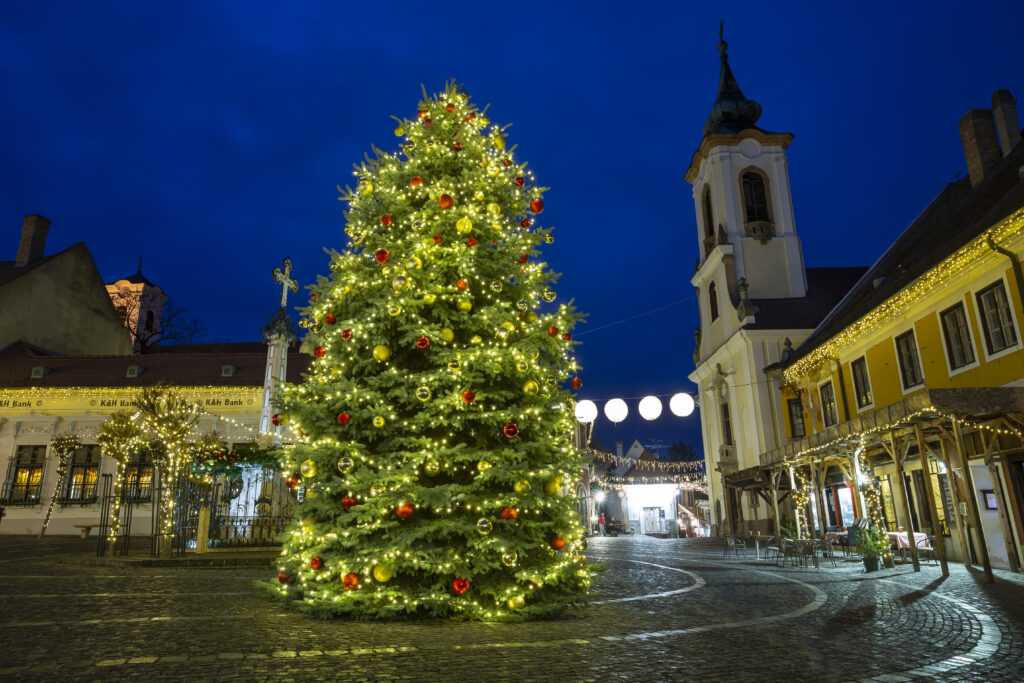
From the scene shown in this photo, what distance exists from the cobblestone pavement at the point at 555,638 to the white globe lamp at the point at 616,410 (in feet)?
23.2

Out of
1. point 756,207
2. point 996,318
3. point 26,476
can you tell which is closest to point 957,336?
point 996,318

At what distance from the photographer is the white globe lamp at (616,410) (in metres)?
18.0

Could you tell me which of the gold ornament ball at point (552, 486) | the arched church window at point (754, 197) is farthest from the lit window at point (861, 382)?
the gold ornament ball at point (552, 486)

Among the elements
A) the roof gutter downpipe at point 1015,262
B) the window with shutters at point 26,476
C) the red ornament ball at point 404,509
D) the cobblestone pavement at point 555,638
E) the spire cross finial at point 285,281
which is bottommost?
the cobblestone pavement at point 555,638

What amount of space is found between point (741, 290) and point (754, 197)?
253 inches

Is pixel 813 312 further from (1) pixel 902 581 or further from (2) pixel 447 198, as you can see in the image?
(2) pixel 447 198

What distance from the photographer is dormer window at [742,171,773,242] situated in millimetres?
34000

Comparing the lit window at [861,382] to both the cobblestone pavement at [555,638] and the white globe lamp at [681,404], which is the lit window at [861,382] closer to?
the white globe lamp at [681,404]

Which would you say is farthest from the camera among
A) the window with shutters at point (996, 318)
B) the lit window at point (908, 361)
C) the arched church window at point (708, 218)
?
the arched church window at point (708, 218)

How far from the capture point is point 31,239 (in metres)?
37.5

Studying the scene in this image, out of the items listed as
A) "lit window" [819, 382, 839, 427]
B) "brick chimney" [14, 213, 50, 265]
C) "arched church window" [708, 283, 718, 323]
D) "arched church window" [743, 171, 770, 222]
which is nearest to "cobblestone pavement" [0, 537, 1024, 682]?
"lit window" [819, 382, 839, 427]

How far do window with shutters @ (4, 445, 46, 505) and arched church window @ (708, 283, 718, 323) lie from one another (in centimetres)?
3534

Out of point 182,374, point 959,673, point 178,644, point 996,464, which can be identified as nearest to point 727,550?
point 996,464

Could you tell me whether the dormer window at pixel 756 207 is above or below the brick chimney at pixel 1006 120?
above
